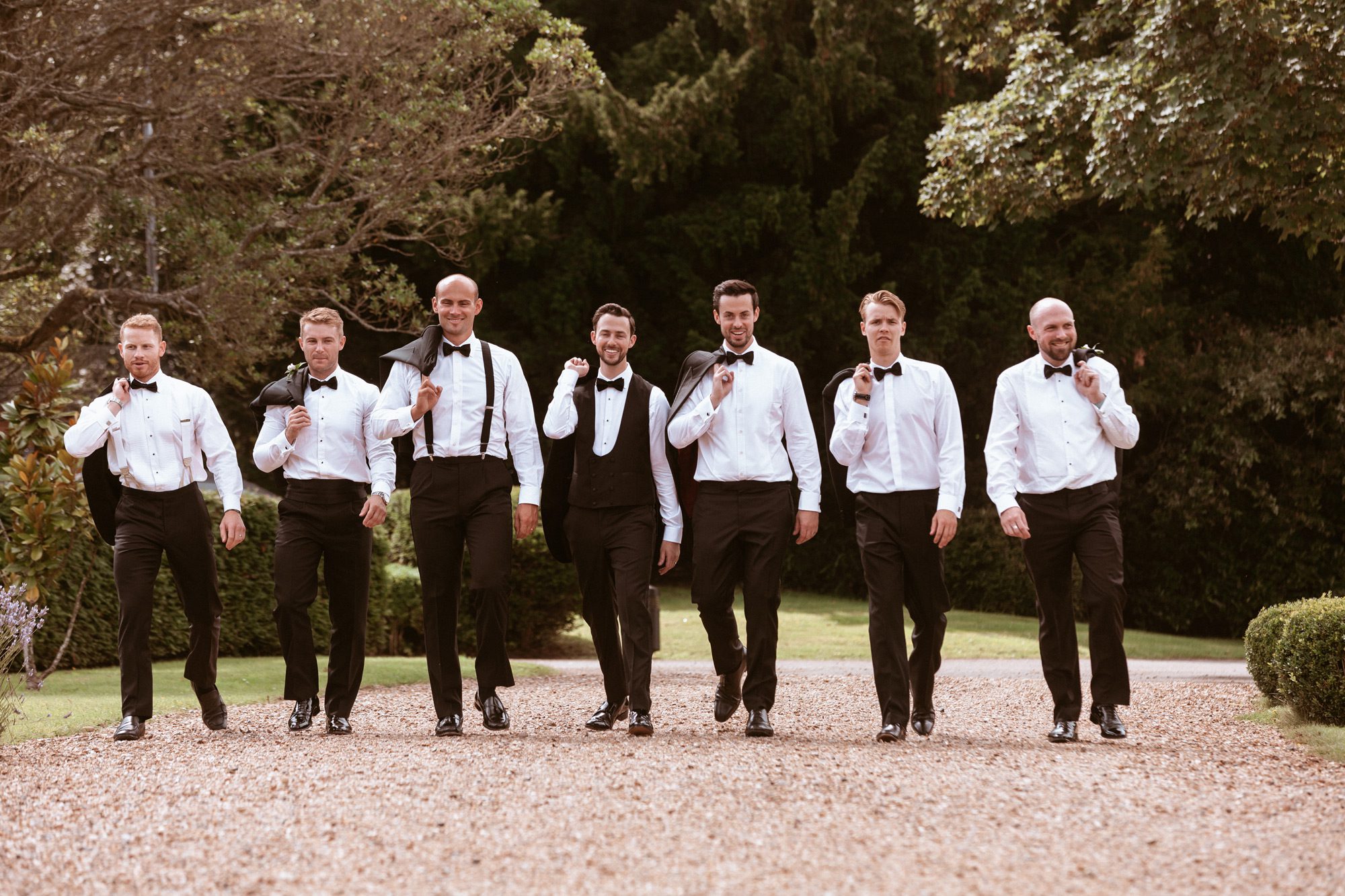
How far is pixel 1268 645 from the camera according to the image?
797 centimetres

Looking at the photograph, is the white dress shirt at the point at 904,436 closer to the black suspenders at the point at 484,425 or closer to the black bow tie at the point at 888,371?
the black bow tie at the point at 888,371

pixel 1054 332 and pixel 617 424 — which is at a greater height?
pixel 1054 332

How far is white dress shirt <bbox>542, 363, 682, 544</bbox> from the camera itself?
6789 mm

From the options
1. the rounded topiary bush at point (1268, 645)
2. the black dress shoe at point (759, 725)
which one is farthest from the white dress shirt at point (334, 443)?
the rounded topiary bush at point (1268, 645)

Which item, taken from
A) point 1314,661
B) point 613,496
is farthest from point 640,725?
point 1314,661

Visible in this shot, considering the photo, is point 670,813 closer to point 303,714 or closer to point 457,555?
point 457,555

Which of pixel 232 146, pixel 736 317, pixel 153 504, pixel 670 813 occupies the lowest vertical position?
pixel 670 813

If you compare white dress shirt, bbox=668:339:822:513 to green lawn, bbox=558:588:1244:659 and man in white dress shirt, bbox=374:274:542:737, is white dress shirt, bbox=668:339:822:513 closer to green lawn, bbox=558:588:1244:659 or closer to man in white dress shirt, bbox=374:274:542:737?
man in white dress shirt, bbox=374:274:542:737

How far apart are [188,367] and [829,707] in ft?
34.6

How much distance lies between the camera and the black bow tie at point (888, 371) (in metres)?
6.78

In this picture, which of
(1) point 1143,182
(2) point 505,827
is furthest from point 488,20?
(2) point 505,827

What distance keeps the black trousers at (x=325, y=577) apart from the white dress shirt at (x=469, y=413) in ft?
1.62

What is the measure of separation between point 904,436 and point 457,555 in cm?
239

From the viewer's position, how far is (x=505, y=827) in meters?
4.49
